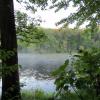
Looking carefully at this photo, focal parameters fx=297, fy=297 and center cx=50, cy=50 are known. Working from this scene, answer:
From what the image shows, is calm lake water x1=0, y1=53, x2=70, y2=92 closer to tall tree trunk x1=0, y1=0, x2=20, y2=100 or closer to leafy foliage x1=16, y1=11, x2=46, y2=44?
tall tree trunk x1=0, y1=0, x2=20, y2=100

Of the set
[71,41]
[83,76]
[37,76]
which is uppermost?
[71,41]

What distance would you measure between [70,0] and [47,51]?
105760mm

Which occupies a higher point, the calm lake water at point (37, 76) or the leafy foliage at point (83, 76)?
the leafy foliage at point (83, 76)

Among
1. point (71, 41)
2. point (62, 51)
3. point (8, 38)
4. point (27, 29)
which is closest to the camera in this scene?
point (71, 41)

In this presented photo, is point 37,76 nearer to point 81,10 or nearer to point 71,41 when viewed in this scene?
point 81,10

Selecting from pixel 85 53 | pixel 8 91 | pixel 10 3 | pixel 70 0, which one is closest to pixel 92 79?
pixel 85 53

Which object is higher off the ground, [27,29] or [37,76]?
[27,29]

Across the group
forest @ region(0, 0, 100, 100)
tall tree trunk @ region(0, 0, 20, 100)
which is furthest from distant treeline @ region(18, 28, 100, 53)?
tall tree trunk @ region(0, 0, 20, 100)

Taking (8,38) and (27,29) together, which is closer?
(8,38)

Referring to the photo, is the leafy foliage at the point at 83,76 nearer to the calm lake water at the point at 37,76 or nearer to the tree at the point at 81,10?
the calm lake water at the point at 37,76

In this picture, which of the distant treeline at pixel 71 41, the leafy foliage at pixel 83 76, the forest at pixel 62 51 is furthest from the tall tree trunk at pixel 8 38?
the leafy foliage at pixel 83 76

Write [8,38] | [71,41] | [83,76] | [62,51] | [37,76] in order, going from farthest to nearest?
1. [37,76]
2. [62,51]
3. [8,38]
4. [71,41]
5. [83,76]

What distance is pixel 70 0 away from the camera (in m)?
9.21

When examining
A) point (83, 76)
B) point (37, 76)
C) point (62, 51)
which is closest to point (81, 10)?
point (62, 51)
